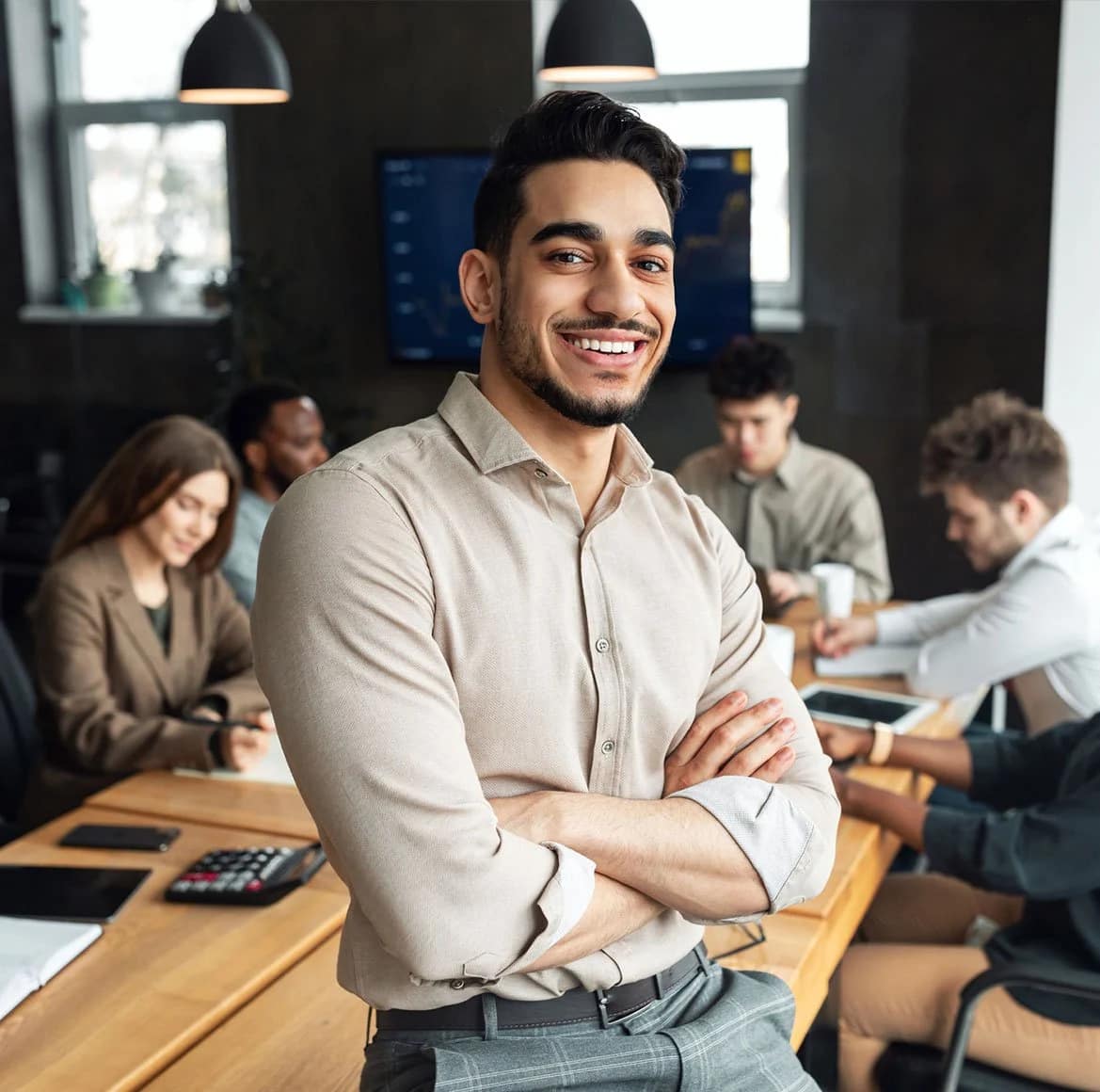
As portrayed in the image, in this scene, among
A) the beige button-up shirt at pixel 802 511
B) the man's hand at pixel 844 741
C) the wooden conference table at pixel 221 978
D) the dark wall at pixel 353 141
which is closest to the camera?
the wooden conference table at pixel 221 978

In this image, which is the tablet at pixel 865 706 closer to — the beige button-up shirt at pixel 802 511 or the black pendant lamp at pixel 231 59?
the beige button-up shirt at pixel 802 511

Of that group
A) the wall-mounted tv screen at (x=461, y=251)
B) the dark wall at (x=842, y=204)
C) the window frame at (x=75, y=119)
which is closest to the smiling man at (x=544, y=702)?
the dark wall at (x=842, y=204)

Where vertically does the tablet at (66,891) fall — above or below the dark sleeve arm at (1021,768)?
above

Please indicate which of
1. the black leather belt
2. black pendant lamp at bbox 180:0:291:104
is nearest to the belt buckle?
the black leather belt

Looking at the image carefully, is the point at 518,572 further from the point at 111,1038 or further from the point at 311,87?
the point at 311,87

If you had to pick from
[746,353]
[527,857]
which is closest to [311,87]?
[746,353]

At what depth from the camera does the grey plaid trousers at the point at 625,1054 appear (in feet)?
3.85

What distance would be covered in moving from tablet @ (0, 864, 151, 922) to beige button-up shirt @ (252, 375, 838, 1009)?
60cm

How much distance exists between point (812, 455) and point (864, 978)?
2057 millimetres

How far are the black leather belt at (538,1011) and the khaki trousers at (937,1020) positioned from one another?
95 centimetres

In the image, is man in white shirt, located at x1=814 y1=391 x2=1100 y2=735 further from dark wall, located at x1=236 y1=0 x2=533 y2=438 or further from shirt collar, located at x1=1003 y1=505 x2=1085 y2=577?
dark wall, located at x1=236 y1=0 x2=533 y2=438

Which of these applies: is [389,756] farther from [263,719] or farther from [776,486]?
[776,486]

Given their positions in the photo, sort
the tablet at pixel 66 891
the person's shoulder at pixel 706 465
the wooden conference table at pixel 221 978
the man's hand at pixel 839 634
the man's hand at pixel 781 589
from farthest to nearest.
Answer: the person's shoulder at pixel 706 465
the man's hand at pixel 781 589
the man's hand at pixel 839 634
the tablet at pixel 66 891
the wooden conference table at pixel 221 978

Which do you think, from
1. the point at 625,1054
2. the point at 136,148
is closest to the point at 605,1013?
the point at 625,1054
